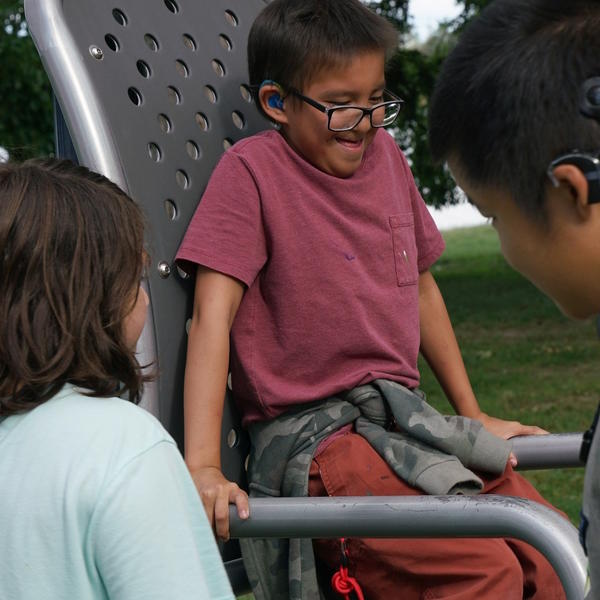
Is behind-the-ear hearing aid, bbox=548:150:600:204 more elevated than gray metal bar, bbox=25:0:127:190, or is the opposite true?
behind-the-ear hearing aid, bbox=548:150:600:204

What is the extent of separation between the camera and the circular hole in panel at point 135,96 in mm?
2146

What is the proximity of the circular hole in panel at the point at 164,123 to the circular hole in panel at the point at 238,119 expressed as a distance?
0.19 metres

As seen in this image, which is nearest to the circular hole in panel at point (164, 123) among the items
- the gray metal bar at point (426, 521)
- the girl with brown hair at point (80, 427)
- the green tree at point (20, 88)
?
the girl with brown hair at point (80, 427)

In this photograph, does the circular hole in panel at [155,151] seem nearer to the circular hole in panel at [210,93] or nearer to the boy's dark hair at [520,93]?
the circular hole in panel at [210,93]

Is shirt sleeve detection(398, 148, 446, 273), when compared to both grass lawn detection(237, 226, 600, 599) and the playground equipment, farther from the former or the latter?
grass lawn detection(237, 226, 600, 599)

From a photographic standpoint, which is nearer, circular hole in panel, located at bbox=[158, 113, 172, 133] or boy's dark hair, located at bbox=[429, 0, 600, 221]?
boy's dark hair, located at bbox=[429, 0, 600, 221]

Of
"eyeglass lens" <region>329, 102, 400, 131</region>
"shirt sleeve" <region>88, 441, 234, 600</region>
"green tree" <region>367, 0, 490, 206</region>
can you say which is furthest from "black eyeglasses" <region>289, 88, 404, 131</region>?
"green tree" <region>367, 0, 490, 206</region>

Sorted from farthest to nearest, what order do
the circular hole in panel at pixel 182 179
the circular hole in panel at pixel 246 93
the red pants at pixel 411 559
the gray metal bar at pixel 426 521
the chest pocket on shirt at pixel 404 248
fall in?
the circular hole in panel at pixel 246 93 < the chest pocket on shirt at pixel 404 248 < the circular hole in panel at pixel 182 179 < the red pants at pixel 411 559 < the gray metal bar at pixel 426 521

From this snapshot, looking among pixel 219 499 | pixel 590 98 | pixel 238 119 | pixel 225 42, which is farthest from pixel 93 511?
pixel 225 42

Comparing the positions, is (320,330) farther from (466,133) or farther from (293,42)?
(466,133)

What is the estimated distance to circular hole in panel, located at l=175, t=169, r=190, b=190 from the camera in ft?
7.12

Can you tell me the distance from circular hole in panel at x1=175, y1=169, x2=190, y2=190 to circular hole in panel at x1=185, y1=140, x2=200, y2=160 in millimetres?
41

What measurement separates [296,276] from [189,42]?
0.51m

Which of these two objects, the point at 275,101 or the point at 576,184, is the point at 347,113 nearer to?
the point at 275,101
